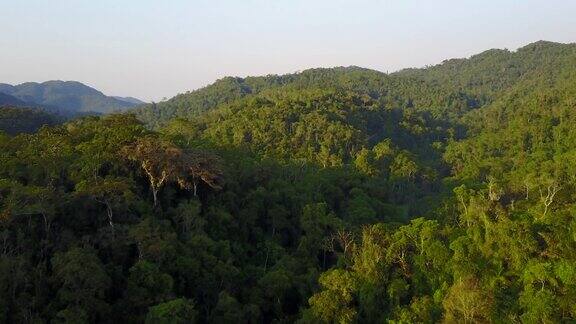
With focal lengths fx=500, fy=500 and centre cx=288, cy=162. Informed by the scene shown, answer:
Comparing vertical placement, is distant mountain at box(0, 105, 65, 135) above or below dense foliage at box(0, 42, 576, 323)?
above

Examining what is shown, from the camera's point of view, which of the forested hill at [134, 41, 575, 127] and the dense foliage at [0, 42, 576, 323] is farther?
the forested hill at [134, 41, 575, 127]

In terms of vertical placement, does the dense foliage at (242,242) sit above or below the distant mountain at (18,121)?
below

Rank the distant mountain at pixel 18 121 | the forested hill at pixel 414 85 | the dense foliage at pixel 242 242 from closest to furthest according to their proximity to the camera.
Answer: the dense foliage at pixel 242 242 < the distant mountain at pixel 18 121 < the forested hill at pixel 414 85

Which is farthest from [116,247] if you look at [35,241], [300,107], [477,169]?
[300,107]

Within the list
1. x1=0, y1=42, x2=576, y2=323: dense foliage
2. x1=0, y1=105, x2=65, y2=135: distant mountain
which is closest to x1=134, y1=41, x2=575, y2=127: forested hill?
x1=0, y1=105, x2=65, y2=135: distant mountain

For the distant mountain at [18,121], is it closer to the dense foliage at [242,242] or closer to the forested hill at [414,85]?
the dense foliage at [242,242]

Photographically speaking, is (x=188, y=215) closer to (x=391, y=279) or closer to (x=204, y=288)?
(x=204, y=288)

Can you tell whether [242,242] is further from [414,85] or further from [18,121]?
[414,85]

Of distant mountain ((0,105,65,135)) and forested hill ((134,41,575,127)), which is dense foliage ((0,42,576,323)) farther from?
forested hill ((134,41,575,127))

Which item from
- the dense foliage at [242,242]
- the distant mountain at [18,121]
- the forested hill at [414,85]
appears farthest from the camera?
the forested hill at [414,85]

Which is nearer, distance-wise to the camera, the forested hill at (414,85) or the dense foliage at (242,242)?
the dense foliage at (242,242)

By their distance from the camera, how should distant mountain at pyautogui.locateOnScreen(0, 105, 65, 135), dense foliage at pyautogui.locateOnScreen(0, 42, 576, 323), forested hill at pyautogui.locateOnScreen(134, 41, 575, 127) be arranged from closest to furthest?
dense foliage at pyautogui.locateOnScreen(0, 42, 576, 323) → distant mountain at pyautogui.locateOnScreen(0, 105, 65, 135) → forested hill at pyautogui.locateOnScreen(134, 41, 575, 127)

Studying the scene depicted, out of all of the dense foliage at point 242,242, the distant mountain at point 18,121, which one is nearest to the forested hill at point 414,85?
the distant mountain at point 18,121

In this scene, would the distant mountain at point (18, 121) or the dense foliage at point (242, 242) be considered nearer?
the dense foliage at point (242, 242)
